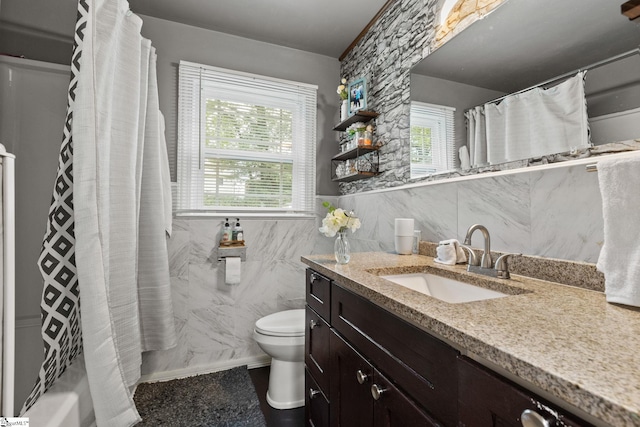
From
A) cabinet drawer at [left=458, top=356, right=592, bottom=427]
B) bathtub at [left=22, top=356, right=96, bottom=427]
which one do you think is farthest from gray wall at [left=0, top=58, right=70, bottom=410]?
cabinet drawer at [left=458, top=356, right=592, bottom=427]

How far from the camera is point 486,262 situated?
1103mm

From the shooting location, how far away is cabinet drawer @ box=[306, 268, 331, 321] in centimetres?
123

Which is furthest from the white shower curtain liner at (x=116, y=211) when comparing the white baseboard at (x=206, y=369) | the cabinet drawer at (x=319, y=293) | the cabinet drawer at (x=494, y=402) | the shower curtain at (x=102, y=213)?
the cabinet drawer at (x=494, y=402)

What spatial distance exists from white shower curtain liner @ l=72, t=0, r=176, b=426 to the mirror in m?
1.46

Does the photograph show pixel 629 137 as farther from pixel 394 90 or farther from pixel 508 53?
pixel 394 90

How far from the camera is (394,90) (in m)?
1.92

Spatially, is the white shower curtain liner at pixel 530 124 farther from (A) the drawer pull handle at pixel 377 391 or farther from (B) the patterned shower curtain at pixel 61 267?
(B) the patterned shower curtain at pixel 61 267

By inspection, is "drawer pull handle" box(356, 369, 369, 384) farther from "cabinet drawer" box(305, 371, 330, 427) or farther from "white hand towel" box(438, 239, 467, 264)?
→ "white hand towel" box(438, 239, 467, 264)

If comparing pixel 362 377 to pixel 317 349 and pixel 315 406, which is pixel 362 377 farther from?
pixel 315 406

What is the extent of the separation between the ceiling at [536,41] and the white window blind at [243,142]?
4.53 ft

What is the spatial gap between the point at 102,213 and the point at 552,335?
123cm

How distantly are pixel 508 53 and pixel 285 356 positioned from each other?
6.19 feet

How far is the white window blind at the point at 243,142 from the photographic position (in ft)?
7.24

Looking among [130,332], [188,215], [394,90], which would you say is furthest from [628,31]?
[188,215]
